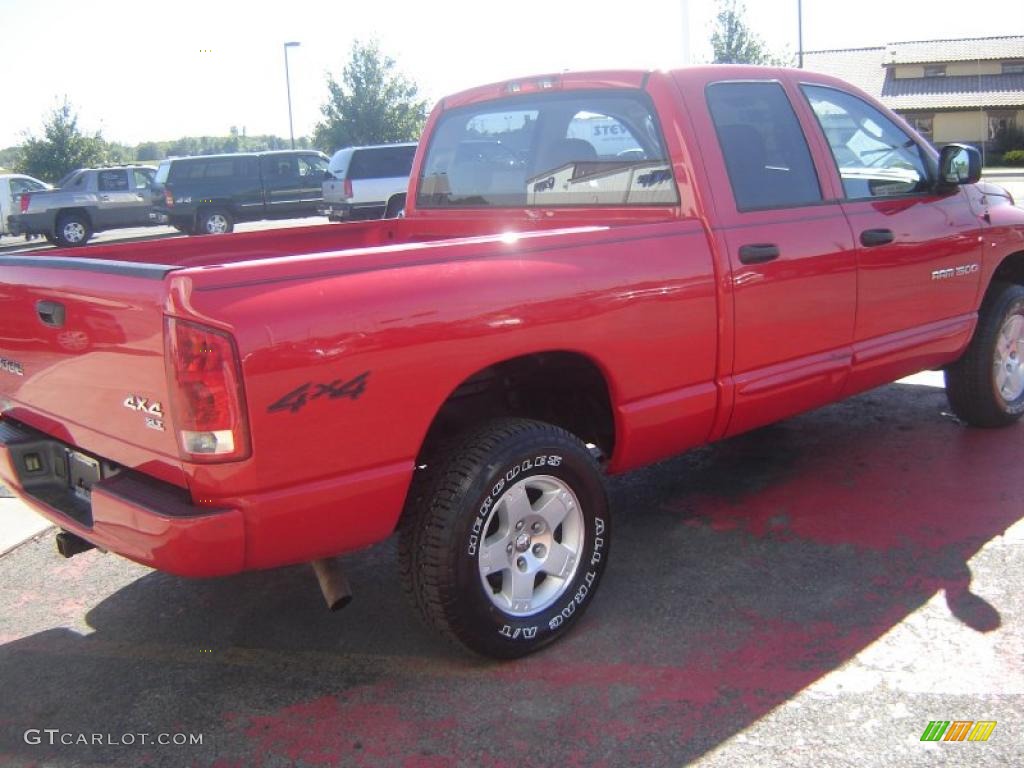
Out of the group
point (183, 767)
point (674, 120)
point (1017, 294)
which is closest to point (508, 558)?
point (183, 767)

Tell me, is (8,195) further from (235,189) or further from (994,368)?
(994,368)

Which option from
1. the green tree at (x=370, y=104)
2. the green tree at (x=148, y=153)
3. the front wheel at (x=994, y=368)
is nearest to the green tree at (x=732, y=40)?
the green tree at (x=370, y=104)

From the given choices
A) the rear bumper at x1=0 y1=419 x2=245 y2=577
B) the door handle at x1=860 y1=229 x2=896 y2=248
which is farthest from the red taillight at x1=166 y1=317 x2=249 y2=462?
the door handle at x1=860 y1=229 x2=896 y2=248

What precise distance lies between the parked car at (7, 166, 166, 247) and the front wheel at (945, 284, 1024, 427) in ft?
69.9

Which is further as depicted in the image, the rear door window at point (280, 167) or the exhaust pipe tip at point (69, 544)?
the rear door window at point (280, 167)

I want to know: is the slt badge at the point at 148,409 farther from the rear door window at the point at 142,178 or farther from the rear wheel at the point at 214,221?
the rear door window at the point at 142,178

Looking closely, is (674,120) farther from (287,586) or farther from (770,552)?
(287,586)

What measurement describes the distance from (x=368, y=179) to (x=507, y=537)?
1806 cm

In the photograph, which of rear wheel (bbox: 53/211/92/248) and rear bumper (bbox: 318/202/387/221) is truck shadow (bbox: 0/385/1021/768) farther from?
rear wheel (bbox: 53/211/92/248)

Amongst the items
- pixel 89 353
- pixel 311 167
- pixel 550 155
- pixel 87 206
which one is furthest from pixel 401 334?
pixel 87 206

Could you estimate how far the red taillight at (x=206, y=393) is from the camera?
257 cm

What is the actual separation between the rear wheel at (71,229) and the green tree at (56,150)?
559 inches

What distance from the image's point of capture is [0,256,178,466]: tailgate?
271 cm

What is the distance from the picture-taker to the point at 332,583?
3.15 metres
